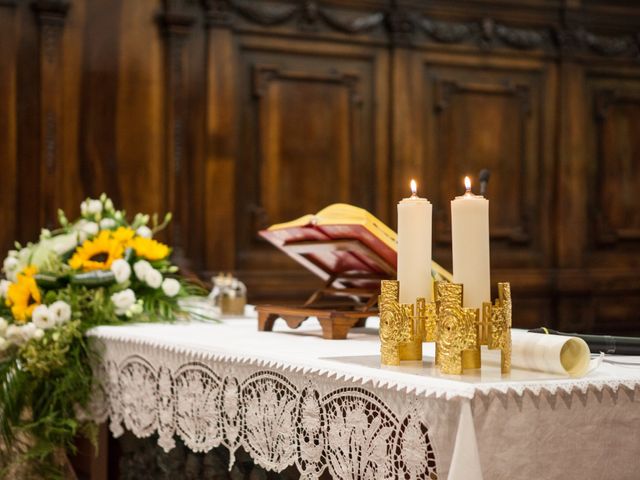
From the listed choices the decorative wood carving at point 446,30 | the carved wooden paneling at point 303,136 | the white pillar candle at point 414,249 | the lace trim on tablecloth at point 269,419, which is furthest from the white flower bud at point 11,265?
the decorative wood carving at point 446,30

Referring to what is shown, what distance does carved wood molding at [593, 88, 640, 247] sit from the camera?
722 cm

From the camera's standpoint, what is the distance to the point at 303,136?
6398 millimetres

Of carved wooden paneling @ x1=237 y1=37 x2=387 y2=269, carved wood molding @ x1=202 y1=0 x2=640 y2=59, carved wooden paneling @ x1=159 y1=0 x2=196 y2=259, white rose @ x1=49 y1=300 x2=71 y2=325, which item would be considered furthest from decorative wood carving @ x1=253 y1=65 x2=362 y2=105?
white rose @ x1=49 y1=300 x2=71 y2=325

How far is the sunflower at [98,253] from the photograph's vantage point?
339 cm

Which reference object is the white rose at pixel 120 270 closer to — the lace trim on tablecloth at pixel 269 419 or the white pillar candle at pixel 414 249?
the lace trim on tablecloth at pixel 269 419

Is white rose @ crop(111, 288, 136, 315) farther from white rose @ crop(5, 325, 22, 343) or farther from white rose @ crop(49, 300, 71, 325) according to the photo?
white rose @ crop(5, 325, 22, 343)

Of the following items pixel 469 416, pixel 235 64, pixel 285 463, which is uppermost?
pixel 235 64

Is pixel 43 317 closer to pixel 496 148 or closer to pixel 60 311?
pixel 60 311

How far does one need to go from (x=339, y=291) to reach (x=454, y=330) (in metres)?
0.93

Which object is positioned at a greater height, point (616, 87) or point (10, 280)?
point (616, 87)

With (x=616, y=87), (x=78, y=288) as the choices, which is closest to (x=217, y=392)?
(x=78, y=288)

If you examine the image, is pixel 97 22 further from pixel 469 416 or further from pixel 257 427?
pixel 469 416

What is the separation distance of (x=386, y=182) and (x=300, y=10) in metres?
1.14

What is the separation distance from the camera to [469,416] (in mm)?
1692
